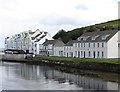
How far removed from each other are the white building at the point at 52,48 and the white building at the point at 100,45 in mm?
14308

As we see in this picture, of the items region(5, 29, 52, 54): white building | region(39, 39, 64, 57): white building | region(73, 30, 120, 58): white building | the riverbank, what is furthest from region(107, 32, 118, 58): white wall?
region(5, 29, 52, 54): white building

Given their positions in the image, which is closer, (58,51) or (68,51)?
(68,51)

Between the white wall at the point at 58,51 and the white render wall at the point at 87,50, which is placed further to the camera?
the white wall at the point at 58,51

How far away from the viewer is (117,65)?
4475 cm

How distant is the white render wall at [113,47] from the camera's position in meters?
62.4

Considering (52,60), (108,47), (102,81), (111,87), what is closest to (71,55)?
(52,60)

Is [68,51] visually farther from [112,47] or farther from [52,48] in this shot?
[112,47]

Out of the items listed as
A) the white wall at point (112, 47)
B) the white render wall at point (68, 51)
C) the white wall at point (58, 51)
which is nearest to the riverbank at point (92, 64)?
the white wall at point (112, 47)

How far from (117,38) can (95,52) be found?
6640 mm

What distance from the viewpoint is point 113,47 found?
62.9 meters

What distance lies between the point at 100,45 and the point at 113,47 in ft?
10.6

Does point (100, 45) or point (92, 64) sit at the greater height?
point (100, 45)

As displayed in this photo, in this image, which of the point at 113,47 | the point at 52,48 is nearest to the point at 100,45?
the point at 113,47

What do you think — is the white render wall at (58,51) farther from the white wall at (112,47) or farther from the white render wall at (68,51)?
the white wall at (112,47)
